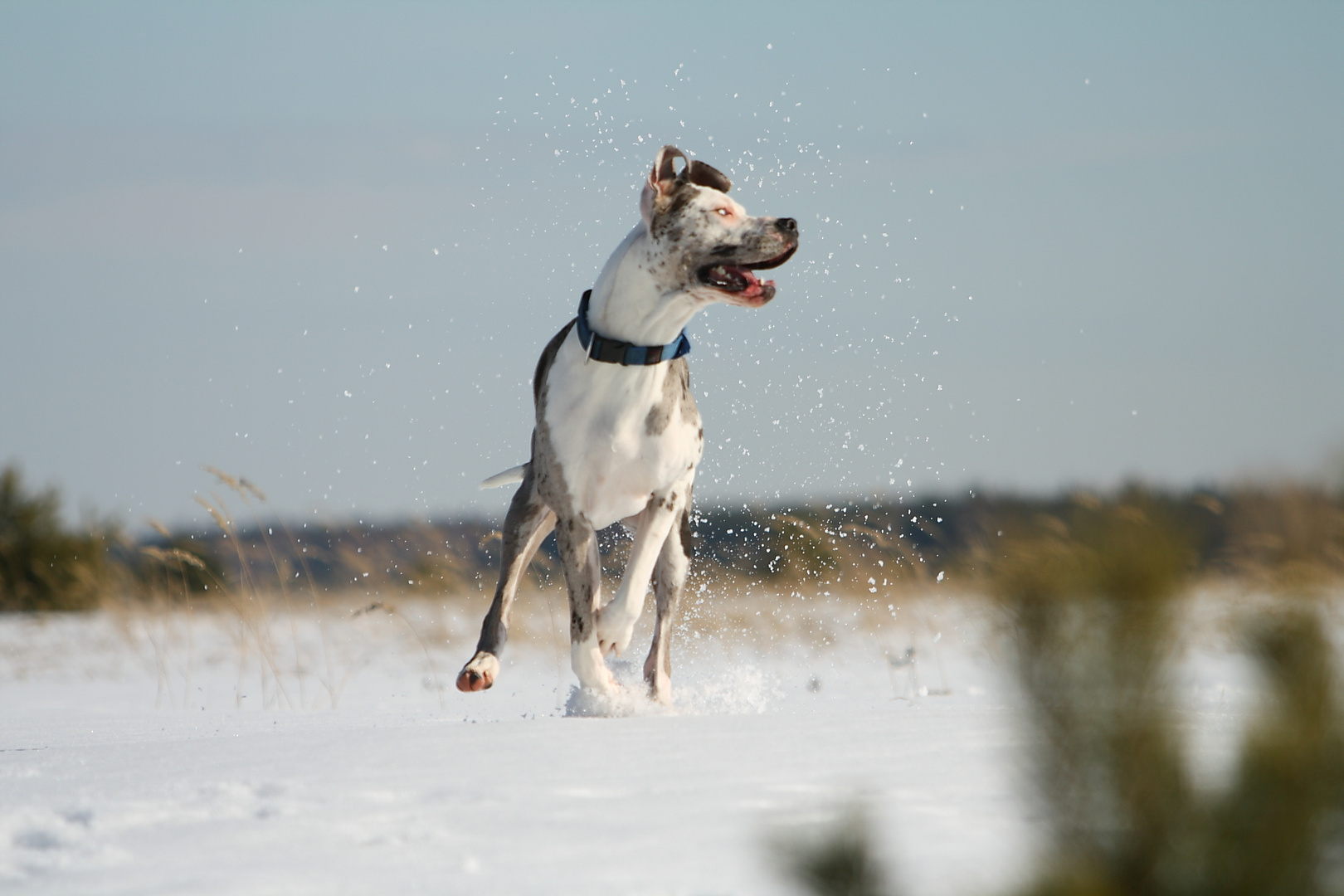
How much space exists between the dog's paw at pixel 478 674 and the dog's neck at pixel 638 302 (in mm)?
1438

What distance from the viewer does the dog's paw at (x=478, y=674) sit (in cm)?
469

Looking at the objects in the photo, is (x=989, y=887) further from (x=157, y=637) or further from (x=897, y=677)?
(x=157, y=637)

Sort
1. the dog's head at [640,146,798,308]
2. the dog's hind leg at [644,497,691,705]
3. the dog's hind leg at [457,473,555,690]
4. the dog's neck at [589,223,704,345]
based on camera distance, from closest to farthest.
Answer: the dog's head at [640,146,798,308] → the dog's neck at [589,223,704,345] → the dog's hind leg at [644,497,691,705] → the dog's hind leg at [457,473,555,690]

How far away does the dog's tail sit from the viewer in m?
5.64

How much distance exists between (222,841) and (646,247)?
2.58 metres

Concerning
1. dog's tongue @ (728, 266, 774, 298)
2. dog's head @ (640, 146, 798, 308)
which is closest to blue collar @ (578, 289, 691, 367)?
dog's head @ (640, 146, 798, 308)

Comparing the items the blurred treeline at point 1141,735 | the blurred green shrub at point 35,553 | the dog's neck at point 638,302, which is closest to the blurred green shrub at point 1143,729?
the blurred treeline at point 1141,735

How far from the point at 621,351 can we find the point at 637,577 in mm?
869

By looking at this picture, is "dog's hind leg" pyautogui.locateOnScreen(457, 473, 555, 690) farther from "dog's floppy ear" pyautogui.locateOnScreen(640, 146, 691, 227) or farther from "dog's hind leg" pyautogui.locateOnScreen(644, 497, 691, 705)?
"dog's floppy ear" pyautogui.locateOnScreen(640, 146, 691, 227)

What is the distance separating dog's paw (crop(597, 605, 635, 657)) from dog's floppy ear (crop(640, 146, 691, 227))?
1483 mm

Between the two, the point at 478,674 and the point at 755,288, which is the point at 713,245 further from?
the point at 478,674

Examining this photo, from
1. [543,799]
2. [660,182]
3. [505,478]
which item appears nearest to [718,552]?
[505,478]

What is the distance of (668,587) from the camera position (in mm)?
5078

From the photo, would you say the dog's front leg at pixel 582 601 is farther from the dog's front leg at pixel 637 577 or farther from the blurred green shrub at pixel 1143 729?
the blurred green shrub at pixel 1143 729
